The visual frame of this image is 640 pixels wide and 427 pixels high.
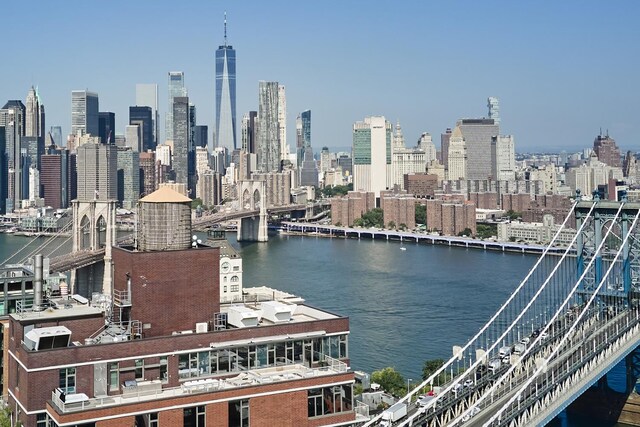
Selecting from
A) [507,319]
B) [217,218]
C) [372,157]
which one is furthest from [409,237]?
[372,157]

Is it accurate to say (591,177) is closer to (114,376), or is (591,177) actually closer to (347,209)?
(347,209)

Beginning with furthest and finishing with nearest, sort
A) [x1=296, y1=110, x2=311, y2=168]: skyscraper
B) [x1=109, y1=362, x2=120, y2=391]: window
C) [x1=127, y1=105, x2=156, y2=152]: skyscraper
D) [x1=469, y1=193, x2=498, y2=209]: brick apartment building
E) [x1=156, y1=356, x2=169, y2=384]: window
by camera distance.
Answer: [x1=296, y1=110, x2=311, y2=168]: skyscraper
[x1=127, y1=105, x2=156, y2=152]: skyscraper
[x1=469, y1=193, x2=498, y2=209]: brick apartment building
[x1=156, y1=356, x2=169, y2=384]: window
[x1=109, y1=362, x2=120, y2=391]: window

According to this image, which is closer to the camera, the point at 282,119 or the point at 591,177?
the point at 591,177

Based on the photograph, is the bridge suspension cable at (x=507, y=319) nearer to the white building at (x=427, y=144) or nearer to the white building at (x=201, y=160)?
the white building at (x=201, y=160)

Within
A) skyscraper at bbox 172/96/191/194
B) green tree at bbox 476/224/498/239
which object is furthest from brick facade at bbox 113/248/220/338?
skyscraper at bbox 172/96/191/194

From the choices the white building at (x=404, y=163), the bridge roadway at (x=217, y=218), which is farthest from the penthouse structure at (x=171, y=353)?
the white building at (x=404, y=163)

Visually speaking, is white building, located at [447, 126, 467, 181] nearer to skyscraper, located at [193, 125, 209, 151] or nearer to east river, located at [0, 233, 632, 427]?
east river, located at [0, 233, 632, 427]
